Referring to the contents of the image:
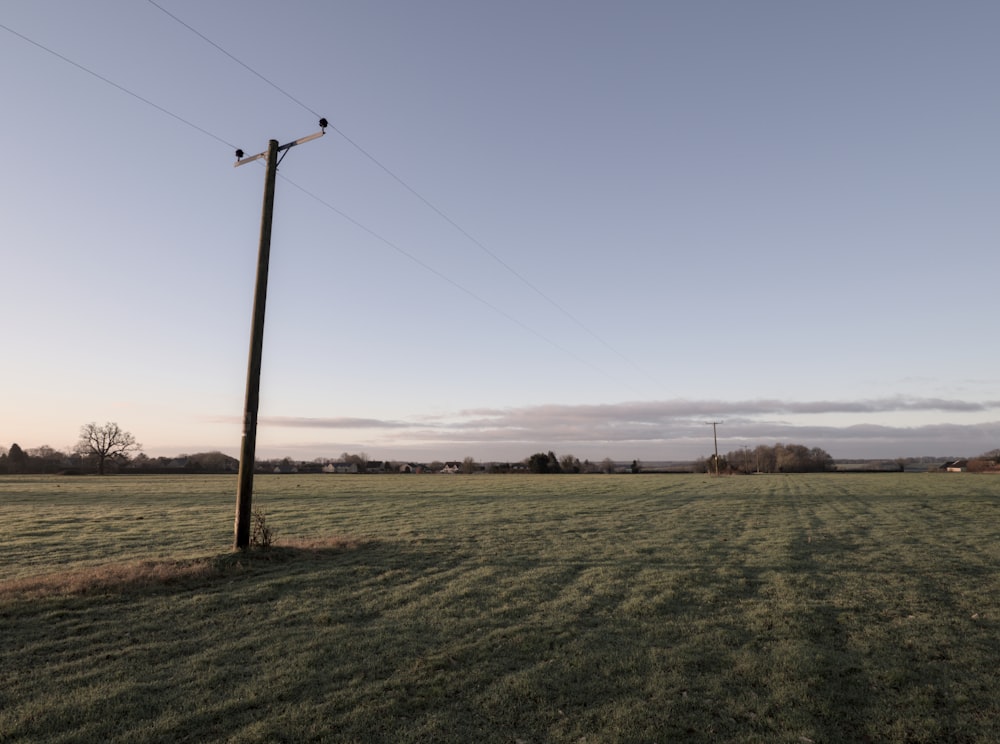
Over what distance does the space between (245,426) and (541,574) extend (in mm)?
8023

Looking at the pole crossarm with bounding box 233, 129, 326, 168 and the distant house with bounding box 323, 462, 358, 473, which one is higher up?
the pole crossarm with bounding box 233, 129, 326, 168

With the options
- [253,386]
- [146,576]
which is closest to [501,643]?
[146,576]

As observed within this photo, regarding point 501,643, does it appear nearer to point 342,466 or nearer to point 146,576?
→ point 146,576

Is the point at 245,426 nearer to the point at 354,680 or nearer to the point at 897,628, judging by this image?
the point at 354,680

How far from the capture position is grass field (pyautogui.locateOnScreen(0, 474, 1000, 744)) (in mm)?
5473

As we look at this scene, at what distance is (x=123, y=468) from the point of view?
121m

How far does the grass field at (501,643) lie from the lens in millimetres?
5473

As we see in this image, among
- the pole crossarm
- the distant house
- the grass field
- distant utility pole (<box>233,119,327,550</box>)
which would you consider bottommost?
the distant house

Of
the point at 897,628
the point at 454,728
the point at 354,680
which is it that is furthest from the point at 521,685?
the point at 897,628

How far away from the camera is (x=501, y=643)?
791 centimetres

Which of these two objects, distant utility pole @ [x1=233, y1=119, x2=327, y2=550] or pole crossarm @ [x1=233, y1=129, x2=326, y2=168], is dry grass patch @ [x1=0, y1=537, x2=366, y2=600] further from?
pole crossarm @ [x1=233, y1=129, x2=326, y2=168]

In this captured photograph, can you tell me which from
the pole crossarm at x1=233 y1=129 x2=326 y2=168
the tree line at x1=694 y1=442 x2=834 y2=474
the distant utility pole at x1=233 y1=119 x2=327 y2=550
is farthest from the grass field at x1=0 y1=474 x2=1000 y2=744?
the tree line at x1=694 y1=442 x2=834 y2=474

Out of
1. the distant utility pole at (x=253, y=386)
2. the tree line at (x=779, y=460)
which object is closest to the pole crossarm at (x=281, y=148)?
the distant utility pole at (x=253, y=386)

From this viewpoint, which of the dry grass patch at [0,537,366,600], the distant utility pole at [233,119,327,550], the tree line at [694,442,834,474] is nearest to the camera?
the dry grass patch at [0,537,366,600]
